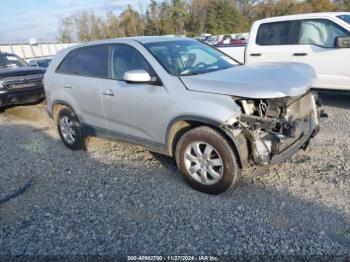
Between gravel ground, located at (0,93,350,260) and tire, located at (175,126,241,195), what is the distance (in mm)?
167

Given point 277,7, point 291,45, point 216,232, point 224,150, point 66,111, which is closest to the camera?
point 216,232

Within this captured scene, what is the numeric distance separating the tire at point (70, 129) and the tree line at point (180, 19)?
51.0m

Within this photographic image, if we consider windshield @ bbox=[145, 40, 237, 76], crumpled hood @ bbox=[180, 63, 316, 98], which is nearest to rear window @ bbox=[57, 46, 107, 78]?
windshield @ bbox=[145, 40, 237, 76]

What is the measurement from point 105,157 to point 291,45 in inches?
186

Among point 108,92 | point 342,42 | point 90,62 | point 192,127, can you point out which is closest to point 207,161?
point 192,127

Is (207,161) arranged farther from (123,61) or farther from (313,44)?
(313,44)

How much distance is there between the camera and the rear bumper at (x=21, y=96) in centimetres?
787

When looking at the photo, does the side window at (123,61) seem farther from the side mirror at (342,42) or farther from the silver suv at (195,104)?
the side mirror at (342,42)

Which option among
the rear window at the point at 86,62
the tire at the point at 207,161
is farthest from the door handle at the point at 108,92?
the tire at the point at 207,161

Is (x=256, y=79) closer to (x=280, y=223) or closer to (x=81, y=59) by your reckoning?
(x=280, y=223)

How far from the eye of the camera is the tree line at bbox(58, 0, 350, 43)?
5544 cm

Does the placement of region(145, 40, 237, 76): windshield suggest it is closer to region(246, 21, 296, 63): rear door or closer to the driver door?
the driver door

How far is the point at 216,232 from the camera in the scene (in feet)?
9.34

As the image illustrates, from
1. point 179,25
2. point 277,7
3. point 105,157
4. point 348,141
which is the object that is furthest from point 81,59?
point 179,25
